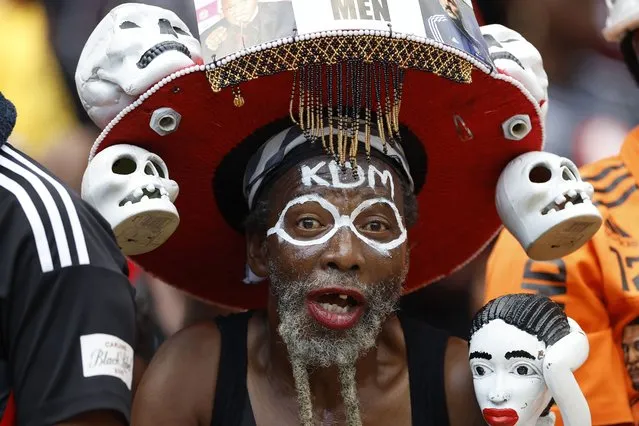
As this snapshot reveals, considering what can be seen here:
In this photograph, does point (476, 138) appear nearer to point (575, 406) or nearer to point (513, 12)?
point (575, 406)

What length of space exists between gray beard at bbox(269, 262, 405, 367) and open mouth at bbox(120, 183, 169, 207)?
34cm

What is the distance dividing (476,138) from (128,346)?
1.26 m

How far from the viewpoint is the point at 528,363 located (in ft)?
8.01

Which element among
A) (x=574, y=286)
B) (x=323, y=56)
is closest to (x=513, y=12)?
(x=574, y=286)

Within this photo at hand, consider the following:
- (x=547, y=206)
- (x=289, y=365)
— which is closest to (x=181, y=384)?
(x=289, y=365)

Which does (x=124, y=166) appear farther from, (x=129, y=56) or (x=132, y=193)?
(x=129, y=56)

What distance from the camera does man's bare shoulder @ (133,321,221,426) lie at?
8.97ft

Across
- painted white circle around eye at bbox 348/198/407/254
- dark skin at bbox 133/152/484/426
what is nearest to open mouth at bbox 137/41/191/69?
dark skin at bbox 133/152/484/426

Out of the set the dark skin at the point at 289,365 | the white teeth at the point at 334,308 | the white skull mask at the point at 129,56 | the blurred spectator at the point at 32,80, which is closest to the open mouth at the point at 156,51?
the white skull mask at the point at 129,56

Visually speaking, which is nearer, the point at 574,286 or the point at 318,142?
the point at 318,142

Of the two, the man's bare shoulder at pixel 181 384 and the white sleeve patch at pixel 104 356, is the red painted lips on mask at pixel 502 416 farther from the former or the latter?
the white sleeve patch at pixel 104 356

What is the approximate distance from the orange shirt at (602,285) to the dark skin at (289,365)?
0.40 meters

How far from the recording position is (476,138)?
9.36ft

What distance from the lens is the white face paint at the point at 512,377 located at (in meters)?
2.44
